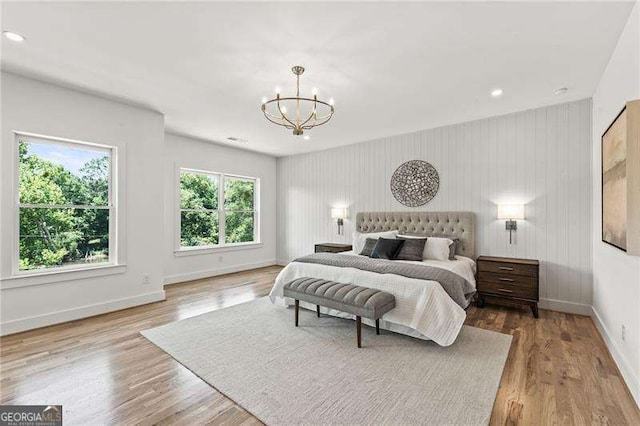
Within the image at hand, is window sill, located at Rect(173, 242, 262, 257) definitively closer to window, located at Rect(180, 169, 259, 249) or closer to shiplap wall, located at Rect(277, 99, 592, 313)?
window, located at Rect(180, 169, 259, 249)

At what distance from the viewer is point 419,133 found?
5.12 metres

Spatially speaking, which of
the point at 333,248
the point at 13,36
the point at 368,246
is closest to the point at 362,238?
the point at 368,246

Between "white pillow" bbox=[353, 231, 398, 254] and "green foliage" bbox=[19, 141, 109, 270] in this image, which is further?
"white pillow" bbox=[353, 231, 398, 254]

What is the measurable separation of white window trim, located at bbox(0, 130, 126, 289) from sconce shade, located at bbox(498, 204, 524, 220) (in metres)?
5.29

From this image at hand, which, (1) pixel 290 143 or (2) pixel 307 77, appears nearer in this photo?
(2) pixel 307 77

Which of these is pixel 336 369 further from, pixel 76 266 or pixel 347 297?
pixel 76 266

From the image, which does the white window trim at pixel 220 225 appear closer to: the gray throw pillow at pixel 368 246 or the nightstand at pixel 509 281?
the gray throw pillow at pixel 368 246

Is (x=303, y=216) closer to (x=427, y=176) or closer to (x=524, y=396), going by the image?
(x=427, y=176)

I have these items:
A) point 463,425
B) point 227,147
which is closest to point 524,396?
point 463,425

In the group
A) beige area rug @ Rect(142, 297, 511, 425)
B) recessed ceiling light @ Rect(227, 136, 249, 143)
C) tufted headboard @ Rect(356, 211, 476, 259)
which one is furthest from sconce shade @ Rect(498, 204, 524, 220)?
recessed ceiling light @ Rect(227, 136, 249, 143)

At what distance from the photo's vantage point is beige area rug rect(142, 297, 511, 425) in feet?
6.34

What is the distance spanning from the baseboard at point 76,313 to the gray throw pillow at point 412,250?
3604 mm

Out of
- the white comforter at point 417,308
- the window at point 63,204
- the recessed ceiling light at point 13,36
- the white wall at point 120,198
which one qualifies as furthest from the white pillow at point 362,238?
the recessed ceiling light at point 13,36

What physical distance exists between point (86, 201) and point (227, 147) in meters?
3.00
